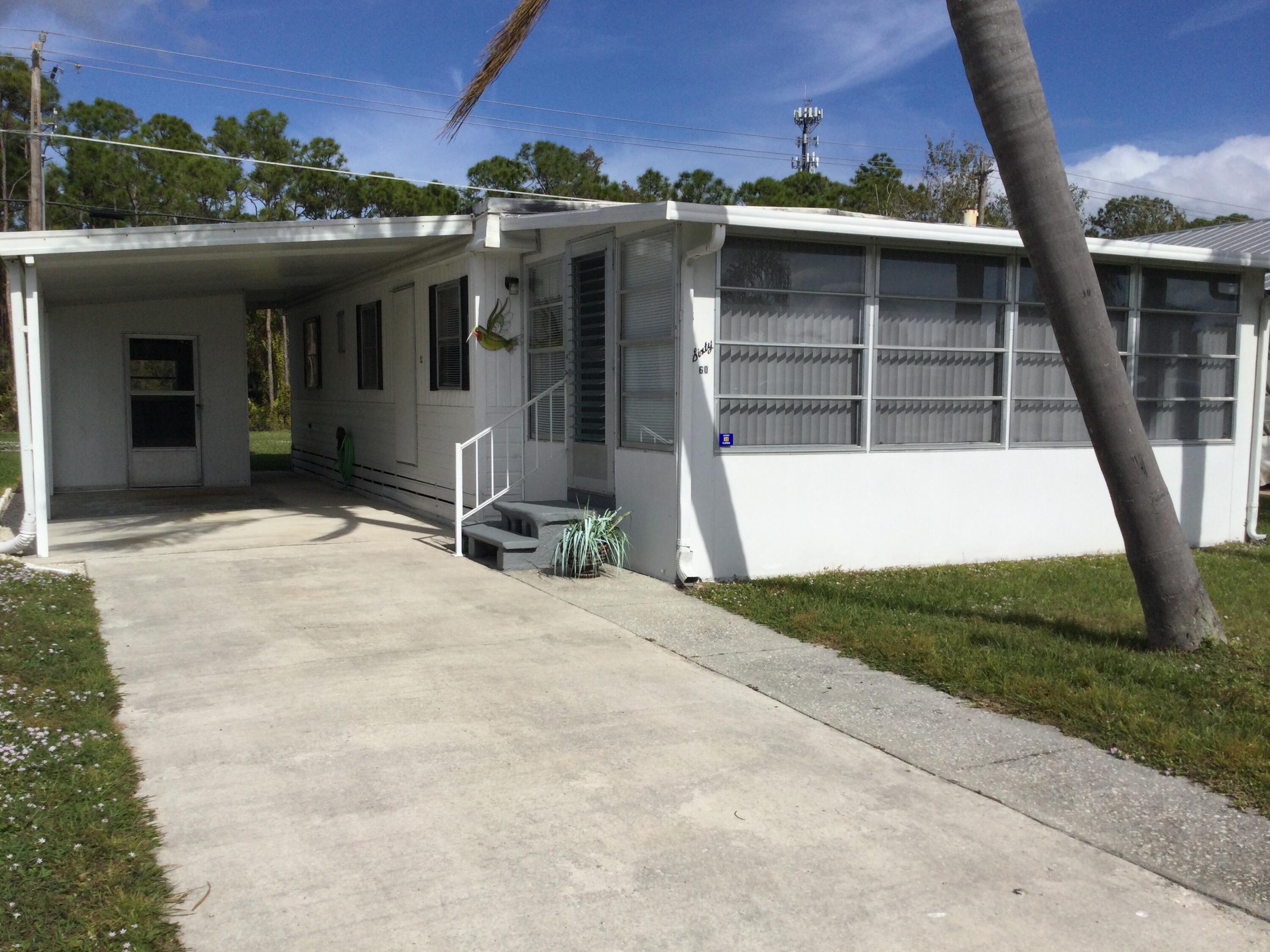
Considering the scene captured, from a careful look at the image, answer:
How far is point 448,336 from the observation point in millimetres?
10844

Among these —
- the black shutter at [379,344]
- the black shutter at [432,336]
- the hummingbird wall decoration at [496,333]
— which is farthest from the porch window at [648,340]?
the black shutter at [379,344]

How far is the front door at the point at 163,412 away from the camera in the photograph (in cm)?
1352

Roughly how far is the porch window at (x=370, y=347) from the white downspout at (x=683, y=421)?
611 cm

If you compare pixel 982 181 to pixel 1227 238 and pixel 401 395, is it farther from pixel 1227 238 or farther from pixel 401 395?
pixel 401 395

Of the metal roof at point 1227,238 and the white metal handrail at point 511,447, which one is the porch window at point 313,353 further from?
the metal roof at point 1227,238

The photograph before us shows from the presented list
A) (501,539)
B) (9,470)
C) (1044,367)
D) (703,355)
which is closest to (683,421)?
(703,355)

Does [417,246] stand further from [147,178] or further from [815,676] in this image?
[147,178]

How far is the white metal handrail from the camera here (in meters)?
9.24

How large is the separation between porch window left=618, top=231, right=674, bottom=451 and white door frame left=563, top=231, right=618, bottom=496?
0.08 meters

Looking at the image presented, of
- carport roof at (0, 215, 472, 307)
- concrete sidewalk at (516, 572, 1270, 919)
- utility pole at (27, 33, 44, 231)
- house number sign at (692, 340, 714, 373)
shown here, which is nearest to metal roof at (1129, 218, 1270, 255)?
house number sign at (692, 340, 714, 373)

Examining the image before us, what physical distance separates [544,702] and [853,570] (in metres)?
4.02

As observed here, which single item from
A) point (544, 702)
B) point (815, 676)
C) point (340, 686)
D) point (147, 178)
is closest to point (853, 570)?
point (815, 676)

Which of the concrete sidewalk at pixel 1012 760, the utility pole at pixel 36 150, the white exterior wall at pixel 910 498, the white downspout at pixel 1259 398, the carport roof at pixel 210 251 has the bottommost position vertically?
the concrete sidewalk at pixel 1012 760

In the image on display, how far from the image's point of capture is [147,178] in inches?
1019
